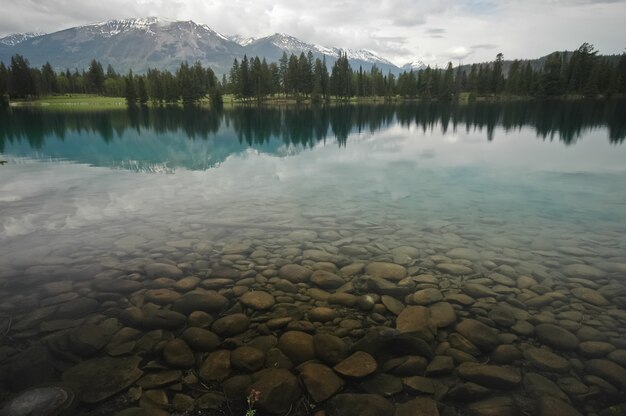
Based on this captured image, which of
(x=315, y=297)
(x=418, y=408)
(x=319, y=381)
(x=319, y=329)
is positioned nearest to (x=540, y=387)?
(x=418, y=408)

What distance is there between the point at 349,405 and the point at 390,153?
124 feet

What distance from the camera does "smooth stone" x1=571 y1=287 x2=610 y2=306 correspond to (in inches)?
424

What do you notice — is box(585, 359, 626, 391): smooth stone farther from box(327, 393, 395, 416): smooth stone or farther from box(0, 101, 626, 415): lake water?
box(327, 393, 395, 416): smooth stone

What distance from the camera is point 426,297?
435 inches

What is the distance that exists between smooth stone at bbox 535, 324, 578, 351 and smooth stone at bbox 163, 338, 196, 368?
8877 millimetres

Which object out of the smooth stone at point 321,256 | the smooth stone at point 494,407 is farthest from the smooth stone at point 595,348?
the smooth stone at point 321,256

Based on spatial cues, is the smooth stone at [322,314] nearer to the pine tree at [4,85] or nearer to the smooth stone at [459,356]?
the smooth stone at [459,356]

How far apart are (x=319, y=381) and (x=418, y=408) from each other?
2065 mm

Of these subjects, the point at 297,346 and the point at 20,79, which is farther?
the point at 20,79

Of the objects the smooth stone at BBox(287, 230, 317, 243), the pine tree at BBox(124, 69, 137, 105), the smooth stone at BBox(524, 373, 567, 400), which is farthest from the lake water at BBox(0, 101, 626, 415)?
the pine tree at BBox(124, 69, 137, 105)

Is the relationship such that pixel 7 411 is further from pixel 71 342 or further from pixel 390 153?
pixel 390 153

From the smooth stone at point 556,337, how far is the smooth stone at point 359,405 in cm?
492

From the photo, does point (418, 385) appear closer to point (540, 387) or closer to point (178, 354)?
point (540, 387)

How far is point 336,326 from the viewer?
31.9 feet
